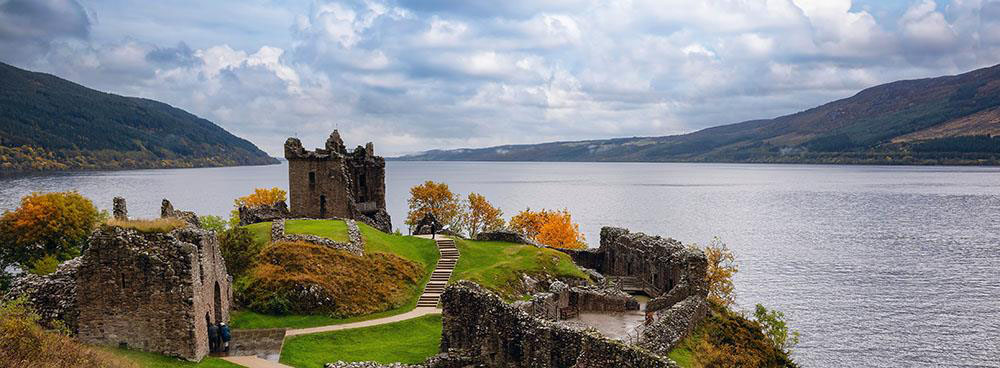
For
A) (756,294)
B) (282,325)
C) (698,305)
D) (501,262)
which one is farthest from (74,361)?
(756,294)

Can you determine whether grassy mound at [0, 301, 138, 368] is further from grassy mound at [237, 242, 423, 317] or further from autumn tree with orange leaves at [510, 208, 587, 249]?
autumn tree with orange leaves at [510, 208, 587, 249]

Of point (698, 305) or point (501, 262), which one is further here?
point (501, 262)

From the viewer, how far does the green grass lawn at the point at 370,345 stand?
2564cm

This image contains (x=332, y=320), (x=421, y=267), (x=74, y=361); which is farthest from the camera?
(x=421, y=267)

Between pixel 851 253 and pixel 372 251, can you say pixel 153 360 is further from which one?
pixel 851 253

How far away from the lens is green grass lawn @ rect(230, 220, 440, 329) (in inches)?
1184

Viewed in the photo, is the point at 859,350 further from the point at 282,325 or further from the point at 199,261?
the point at 199,261

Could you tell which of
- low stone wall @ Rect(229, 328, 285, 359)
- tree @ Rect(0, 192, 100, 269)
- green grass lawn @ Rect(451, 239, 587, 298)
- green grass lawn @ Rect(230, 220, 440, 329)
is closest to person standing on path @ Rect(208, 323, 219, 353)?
low stone wall @ Rect(229, 328, 285, 359)

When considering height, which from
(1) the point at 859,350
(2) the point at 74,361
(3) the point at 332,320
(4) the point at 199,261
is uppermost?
(4) the point at 199,261

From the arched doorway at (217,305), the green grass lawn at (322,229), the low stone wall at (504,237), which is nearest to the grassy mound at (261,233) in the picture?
the green grass lawn at (322,229)

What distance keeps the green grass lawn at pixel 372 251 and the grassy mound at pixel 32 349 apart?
36.2ft

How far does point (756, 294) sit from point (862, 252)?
37213 mm

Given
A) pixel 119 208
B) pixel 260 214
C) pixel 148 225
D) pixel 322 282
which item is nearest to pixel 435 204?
pixel 260 214

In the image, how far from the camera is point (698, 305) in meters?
28.5
